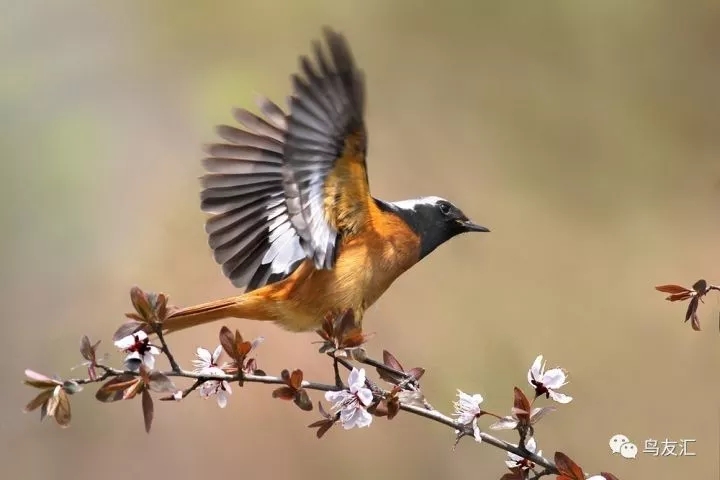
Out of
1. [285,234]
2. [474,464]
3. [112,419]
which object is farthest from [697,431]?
[112,419]

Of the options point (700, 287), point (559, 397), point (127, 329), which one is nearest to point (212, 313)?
point (127, 329)

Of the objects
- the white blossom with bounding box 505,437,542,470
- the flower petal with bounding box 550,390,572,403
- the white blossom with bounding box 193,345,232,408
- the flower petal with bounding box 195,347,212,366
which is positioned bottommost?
the white blossom with bounding box 505,437,542,470

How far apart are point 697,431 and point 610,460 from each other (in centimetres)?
18

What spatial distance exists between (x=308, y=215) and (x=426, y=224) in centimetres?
29

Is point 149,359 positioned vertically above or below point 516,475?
above

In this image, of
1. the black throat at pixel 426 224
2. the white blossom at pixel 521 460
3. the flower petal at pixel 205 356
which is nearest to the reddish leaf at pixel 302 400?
the flower petal at pixel 205 356

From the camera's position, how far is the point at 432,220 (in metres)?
1.31

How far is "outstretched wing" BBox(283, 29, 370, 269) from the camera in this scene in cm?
96

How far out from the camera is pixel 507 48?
194 cm

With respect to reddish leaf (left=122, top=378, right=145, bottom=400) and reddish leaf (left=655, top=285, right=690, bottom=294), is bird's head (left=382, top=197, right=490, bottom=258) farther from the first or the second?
reddish leaf (left=122, top=378, right=145, bottom=400)

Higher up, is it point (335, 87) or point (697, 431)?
point (335, 87)

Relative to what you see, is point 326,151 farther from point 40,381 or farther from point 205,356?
point 40,381

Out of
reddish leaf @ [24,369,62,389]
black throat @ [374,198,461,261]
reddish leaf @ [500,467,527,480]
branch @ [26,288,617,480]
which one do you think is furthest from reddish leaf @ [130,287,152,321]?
black throat @ [374,198,461,261]

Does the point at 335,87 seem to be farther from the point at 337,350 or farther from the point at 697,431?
the point at 697,431
